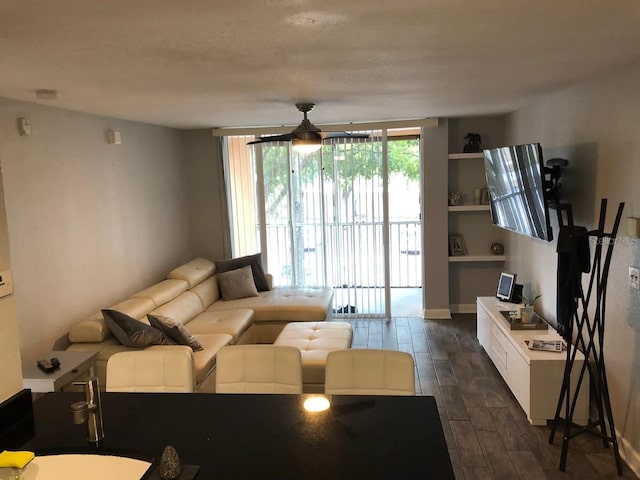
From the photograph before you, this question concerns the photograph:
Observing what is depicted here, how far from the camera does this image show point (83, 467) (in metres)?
1.79

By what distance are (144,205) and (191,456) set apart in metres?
4.14

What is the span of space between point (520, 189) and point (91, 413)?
3.52 m

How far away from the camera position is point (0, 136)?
11.3 ft

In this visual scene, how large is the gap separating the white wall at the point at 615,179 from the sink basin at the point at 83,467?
2.83m

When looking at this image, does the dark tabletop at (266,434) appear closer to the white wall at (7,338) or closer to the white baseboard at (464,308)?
the white wall at (7,338)

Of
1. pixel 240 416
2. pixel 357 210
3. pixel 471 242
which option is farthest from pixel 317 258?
pixel 240 416

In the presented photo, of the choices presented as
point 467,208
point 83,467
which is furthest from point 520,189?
point 83,467

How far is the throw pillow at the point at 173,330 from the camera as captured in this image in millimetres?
4102

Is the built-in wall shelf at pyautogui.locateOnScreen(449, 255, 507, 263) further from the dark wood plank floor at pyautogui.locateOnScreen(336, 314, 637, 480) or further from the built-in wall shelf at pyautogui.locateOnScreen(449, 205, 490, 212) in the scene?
the dark wood plank floor at pyautogui.locateOnScreen(336, 314, 637, 480)

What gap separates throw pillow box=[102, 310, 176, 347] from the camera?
3.92 metres

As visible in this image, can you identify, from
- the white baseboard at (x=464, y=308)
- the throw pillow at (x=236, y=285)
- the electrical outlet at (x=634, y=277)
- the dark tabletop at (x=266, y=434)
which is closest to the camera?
the dark tabletop at (x=266, y=434)

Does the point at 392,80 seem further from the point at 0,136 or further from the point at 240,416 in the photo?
the point at 0,136

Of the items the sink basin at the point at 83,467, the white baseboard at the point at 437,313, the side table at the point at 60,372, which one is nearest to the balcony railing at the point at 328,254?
the white baseboard at the point at 437,313

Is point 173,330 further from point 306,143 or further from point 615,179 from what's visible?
point 615,179
